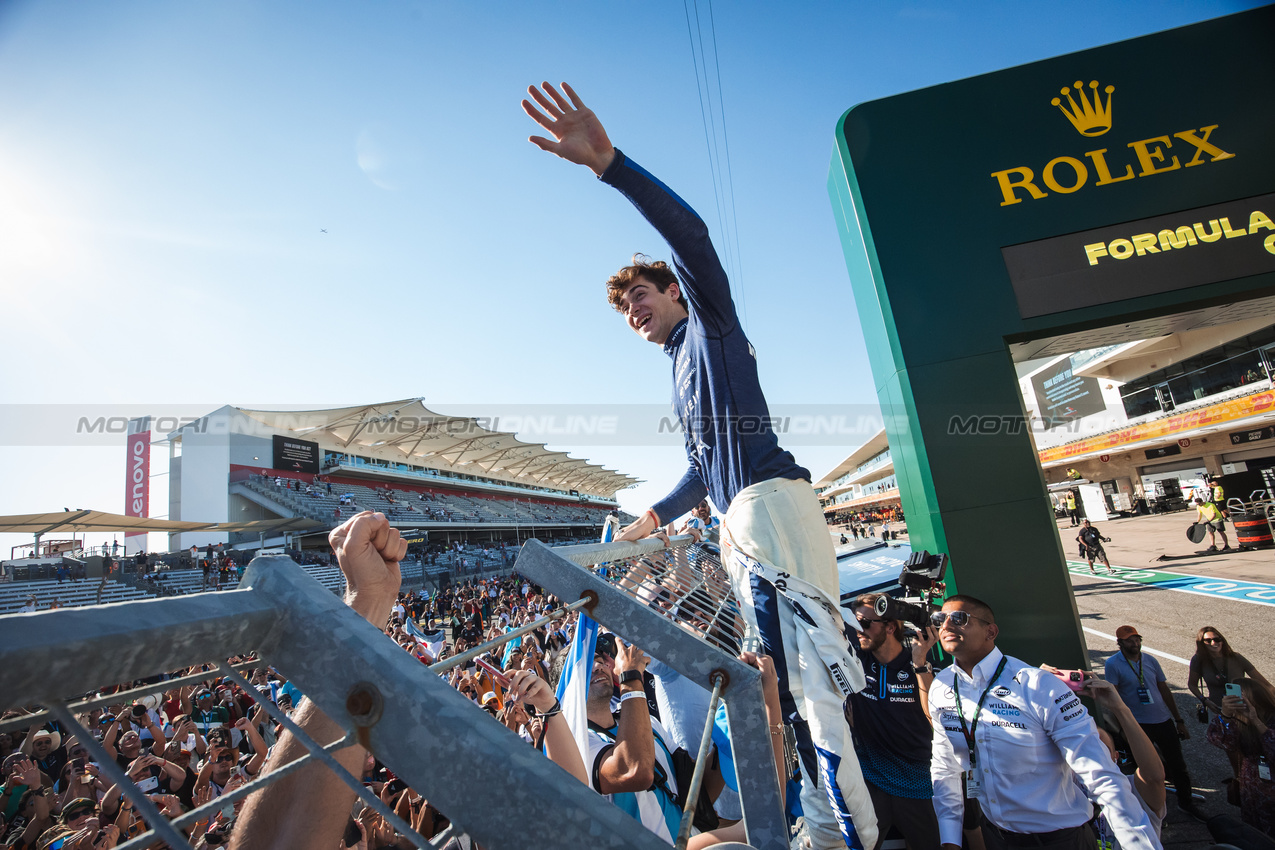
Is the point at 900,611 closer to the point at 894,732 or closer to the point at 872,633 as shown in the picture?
the point at 872,633

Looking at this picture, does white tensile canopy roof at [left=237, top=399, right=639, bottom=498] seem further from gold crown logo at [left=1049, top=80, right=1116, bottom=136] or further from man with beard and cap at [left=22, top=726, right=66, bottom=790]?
gold crown logo at [left=1049, top=80, right=1116, bottom=136]

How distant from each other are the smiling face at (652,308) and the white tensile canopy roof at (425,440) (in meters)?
35.9

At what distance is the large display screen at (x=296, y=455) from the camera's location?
32.7 metres

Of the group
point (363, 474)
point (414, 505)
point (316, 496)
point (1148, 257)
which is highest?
point (363, 474)

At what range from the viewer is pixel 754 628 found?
1830mm

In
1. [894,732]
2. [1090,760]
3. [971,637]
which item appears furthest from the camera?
[894,732]

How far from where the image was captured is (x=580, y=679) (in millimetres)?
1744

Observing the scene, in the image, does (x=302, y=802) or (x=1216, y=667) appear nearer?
(x=302, y=802)

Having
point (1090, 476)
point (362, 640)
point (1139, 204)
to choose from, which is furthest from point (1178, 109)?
point (1090, 476)

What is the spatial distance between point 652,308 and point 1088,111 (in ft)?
18.4

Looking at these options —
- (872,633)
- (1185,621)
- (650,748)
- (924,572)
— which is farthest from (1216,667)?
(1185,621)

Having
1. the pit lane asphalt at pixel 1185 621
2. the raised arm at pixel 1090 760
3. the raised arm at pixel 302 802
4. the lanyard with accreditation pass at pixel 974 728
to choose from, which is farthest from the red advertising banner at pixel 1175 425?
the raised arm at pixel 302 802

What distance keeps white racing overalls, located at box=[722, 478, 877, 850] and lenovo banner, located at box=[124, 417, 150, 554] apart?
40.8m

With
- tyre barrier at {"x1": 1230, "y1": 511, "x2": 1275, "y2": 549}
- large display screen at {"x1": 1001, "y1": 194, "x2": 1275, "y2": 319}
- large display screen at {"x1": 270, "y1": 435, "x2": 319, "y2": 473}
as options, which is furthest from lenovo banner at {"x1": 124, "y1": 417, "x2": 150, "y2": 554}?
tyre barrier at {"x1": 1230, "y1": 511, "x2": 1275, "y2": 549}
